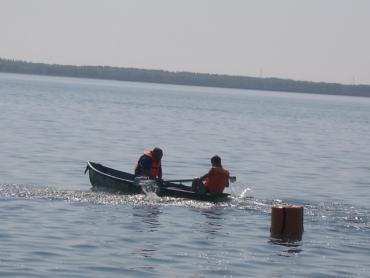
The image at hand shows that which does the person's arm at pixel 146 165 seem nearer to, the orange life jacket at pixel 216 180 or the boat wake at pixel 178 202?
the boat wake at pixel 178 202

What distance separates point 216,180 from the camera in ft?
88.7

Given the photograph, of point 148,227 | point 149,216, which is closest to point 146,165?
point 149,216

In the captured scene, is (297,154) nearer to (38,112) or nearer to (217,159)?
(217,159)

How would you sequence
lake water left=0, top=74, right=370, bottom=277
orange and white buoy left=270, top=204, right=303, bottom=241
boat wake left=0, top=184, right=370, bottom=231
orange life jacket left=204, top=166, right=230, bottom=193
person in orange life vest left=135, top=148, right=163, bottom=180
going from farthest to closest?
person in orange life vest left=135, top=148, right=163, bottom=180 < orange life jacket left=204, top=166, right=230, bottom=193 < boat wake left=0, top=184, right=370, bottom=231 < orange and white buoy left=270, top=204, right=303, bottom=241 < lake water left=0, top=74, right=370, bottom=277

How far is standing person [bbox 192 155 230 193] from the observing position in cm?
2700

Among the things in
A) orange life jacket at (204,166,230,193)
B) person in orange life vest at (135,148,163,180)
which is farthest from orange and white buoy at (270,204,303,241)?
person in orange life vest at (135,148,163,180)

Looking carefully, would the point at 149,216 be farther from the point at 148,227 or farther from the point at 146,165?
the point at 146,165

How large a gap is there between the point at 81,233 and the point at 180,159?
21060mm

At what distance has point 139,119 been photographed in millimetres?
76375

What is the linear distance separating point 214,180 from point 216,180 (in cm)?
5

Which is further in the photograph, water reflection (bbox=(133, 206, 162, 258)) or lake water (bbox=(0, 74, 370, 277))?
water reflection (bbox=(133, 206, 162, 258))

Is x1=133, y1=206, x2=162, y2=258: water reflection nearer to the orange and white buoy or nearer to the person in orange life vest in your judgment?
the person in orange life vest

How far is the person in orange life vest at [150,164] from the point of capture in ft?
90.5

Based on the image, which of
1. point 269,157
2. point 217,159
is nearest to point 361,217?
point 217,159
